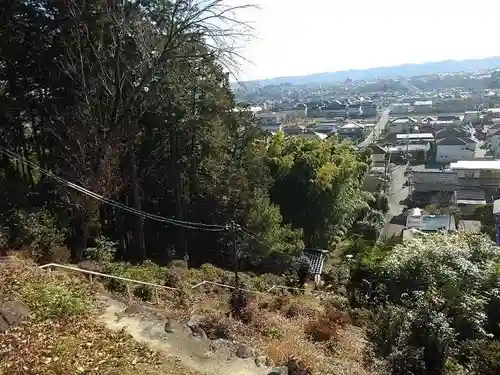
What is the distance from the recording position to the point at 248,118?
14906 millimetres

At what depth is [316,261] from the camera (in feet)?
52.4

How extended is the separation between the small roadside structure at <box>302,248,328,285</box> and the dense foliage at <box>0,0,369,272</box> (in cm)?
103

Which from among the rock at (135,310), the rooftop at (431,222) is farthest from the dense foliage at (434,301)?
the rooftop at (431,222)

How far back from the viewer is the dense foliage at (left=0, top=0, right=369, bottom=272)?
9.03m

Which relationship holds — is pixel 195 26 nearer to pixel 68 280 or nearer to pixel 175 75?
pixel 175 75

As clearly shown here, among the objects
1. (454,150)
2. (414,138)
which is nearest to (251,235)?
(454,150)

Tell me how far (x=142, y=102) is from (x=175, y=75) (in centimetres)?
99

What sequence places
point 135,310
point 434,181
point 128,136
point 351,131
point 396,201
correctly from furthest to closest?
1. point 351,131
2. point 434,181
3. point 396,201
4. point 128,136
5. point 135,310

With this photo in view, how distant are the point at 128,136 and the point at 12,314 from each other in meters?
6.32

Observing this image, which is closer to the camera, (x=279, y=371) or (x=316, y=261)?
(x=279, y=371)

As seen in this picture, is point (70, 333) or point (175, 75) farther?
point (175, 75)

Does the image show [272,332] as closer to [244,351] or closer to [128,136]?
[244,351]

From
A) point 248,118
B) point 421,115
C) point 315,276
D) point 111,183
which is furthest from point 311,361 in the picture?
point 421,115

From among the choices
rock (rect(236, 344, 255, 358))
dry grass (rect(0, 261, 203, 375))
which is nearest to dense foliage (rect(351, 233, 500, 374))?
rock (rect(236, 344, 255, 358))
